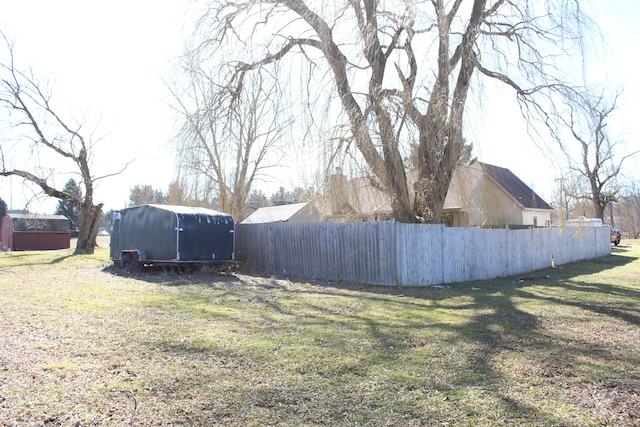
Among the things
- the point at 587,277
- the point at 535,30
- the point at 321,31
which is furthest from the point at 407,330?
the point at 587,277

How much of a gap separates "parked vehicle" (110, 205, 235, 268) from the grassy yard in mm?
4298

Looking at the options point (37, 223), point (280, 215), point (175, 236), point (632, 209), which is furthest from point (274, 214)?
point (632, 209)

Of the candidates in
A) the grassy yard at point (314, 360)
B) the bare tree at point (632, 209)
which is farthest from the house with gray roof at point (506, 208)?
the bare tree at point (632, 209)

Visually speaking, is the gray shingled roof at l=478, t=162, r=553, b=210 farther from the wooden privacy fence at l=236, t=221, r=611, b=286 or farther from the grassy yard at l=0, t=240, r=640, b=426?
the grassy yard at l=0, t=240, r=640, b=426

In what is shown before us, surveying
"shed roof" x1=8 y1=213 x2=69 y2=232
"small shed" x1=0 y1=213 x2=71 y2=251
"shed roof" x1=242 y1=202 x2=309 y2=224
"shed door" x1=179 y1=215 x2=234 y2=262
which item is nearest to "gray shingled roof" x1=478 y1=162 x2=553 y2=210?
"shed roof" x1=242 y1=202 x2=309 y2=224

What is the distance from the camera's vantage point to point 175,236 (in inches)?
519

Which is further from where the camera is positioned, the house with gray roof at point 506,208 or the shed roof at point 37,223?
the shed roof at point 37,223

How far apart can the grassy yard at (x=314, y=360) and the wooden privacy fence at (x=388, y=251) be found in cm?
185

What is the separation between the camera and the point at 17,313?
266 inches

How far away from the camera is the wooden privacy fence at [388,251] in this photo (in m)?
10.8

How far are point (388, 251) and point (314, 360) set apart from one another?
6.34 m

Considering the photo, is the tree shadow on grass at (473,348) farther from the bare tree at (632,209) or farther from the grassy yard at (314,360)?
the bare tree at (632,209)

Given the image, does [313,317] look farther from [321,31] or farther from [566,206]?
[566,206]

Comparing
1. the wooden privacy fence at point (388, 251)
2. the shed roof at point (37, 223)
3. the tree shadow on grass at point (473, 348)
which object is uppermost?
the shed roof at point (37, 223)
